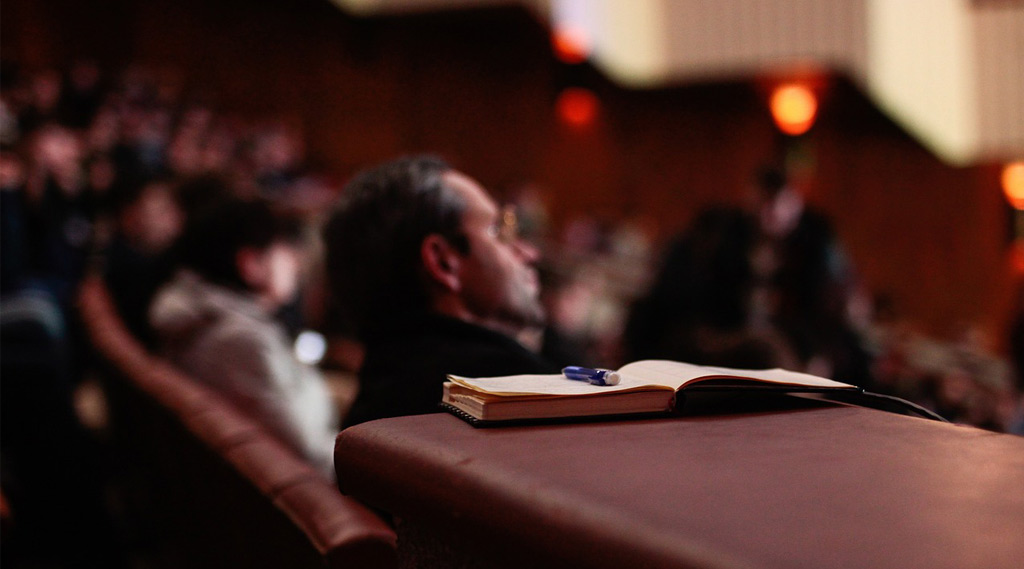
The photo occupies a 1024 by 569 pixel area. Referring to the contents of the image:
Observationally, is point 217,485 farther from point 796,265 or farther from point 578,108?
point 578,108

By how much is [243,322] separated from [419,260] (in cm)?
84

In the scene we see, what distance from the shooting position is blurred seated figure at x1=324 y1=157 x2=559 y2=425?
1352 millimetres

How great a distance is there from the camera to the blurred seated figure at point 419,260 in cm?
135

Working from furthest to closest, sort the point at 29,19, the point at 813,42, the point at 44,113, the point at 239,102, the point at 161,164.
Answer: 1. the point at 239,102
2. the point at 29,19
3. the point at 813,42
4. the point at 161,164
5. the point at 44,113

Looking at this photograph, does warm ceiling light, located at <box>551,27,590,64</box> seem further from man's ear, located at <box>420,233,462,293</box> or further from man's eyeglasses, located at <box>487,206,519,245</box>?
man's ear, located at <box>420,233,462,293</box>

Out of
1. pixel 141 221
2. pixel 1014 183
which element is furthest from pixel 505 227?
pixel 1014 183

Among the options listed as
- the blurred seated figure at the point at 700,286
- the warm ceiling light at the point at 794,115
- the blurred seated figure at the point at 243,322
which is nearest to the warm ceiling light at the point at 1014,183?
the warm ceiling light at the point at 794,115

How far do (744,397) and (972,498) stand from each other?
0.32 metres

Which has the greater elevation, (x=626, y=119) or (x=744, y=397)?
(x=626, y=119)

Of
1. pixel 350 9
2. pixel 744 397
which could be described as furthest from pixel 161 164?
pixel 744 397

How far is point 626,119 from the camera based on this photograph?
1097cm

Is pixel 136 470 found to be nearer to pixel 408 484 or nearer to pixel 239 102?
pixel 408 484

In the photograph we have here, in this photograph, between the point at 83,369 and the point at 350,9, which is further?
the point at 350,9

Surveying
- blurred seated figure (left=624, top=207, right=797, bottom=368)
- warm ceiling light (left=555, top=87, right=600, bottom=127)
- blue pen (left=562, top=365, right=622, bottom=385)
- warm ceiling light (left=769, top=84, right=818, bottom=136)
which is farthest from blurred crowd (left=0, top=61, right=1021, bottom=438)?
warm ceiling light (left=555, top=87, right=600, bottom=127)
